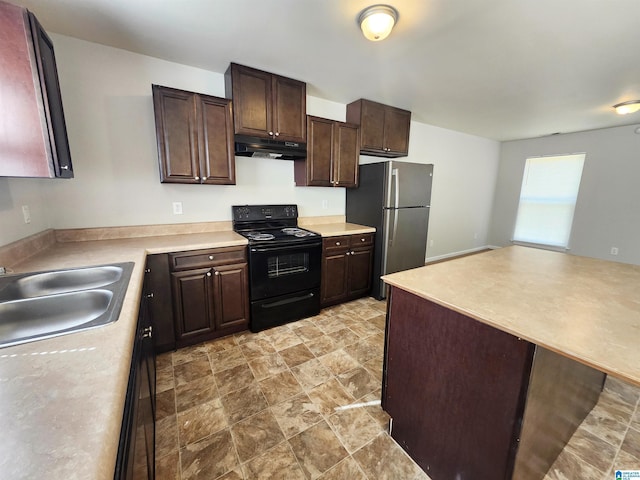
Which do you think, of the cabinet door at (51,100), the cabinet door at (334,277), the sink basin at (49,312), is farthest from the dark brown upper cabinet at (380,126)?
the sink basin at (49,312)

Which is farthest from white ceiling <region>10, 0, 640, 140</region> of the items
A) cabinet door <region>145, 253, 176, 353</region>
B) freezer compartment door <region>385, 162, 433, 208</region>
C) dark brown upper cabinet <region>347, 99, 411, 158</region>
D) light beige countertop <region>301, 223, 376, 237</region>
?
cabinet door <region>145, 253, 176, 353</region>

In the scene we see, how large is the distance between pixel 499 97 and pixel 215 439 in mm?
4198

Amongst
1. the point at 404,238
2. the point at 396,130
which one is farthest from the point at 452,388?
the point at 396,130

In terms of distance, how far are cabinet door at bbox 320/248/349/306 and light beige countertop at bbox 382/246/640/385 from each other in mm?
1430

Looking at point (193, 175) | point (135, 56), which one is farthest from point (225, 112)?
point (135, 56)

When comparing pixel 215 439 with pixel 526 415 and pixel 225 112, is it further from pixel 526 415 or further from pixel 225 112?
pixel 225 112

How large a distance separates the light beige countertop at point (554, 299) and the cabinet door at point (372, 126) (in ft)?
6.84

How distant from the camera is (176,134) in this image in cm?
217

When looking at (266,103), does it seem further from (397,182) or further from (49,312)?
(49,312)

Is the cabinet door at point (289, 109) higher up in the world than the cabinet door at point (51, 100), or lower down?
higher up

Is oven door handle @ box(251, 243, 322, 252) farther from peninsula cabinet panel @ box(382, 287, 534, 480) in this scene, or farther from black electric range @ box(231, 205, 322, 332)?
peninsula cabinet panel @ box(382, 287, 534, 480)

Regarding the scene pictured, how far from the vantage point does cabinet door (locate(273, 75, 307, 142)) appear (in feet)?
8.35

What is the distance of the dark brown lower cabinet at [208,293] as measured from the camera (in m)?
2.13

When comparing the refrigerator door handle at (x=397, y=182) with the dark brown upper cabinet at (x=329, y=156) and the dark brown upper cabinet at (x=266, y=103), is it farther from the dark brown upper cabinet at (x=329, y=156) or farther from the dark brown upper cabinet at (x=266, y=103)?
the dark brown upper cabinet at (x=266, y=103)
